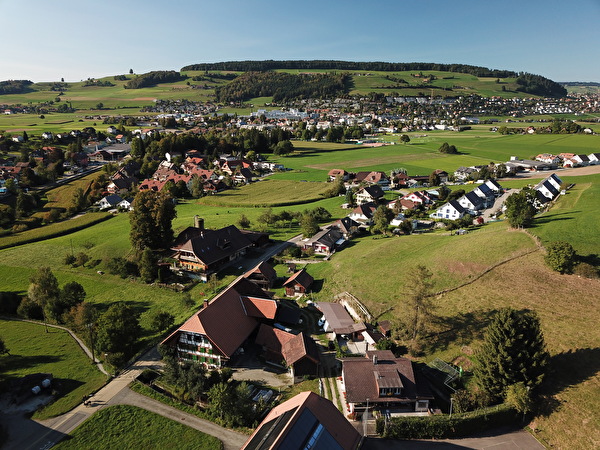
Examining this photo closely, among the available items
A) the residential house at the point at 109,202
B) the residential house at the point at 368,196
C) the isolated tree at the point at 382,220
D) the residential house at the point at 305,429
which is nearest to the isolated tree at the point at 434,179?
the residential house at the point at 368,196

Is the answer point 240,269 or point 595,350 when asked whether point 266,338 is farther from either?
point 595,350

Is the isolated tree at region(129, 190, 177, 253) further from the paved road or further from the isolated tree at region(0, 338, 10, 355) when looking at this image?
the paved road

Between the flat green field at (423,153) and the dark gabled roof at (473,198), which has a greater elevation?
the flat green field at (423,153)

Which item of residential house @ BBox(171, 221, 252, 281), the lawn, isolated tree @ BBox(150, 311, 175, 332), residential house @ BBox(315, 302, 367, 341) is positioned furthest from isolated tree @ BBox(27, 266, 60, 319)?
residential house @ BBox(315, 302, 367, 341)

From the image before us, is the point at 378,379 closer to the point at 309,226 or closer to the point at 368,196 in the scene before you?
the point at 309,226

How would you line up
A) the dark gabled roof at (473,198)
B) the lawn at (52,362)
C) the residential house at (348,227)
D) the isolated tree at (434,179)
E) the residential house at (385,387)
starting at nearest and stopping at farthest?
the residential house at (385,387) < the lawn at (52,362) < the residential house at (348,227) < the dark gabled roof at (473,198) < the isolated tree at (434,179)

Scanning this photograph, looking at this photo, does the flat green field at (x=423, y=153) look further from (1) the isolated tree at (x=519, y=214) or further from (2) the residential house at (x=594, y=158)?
(1) the isolated tree at (x=519, y=214)

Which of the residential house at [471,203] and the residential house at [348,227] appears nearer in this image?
the residential house at [348,227]
